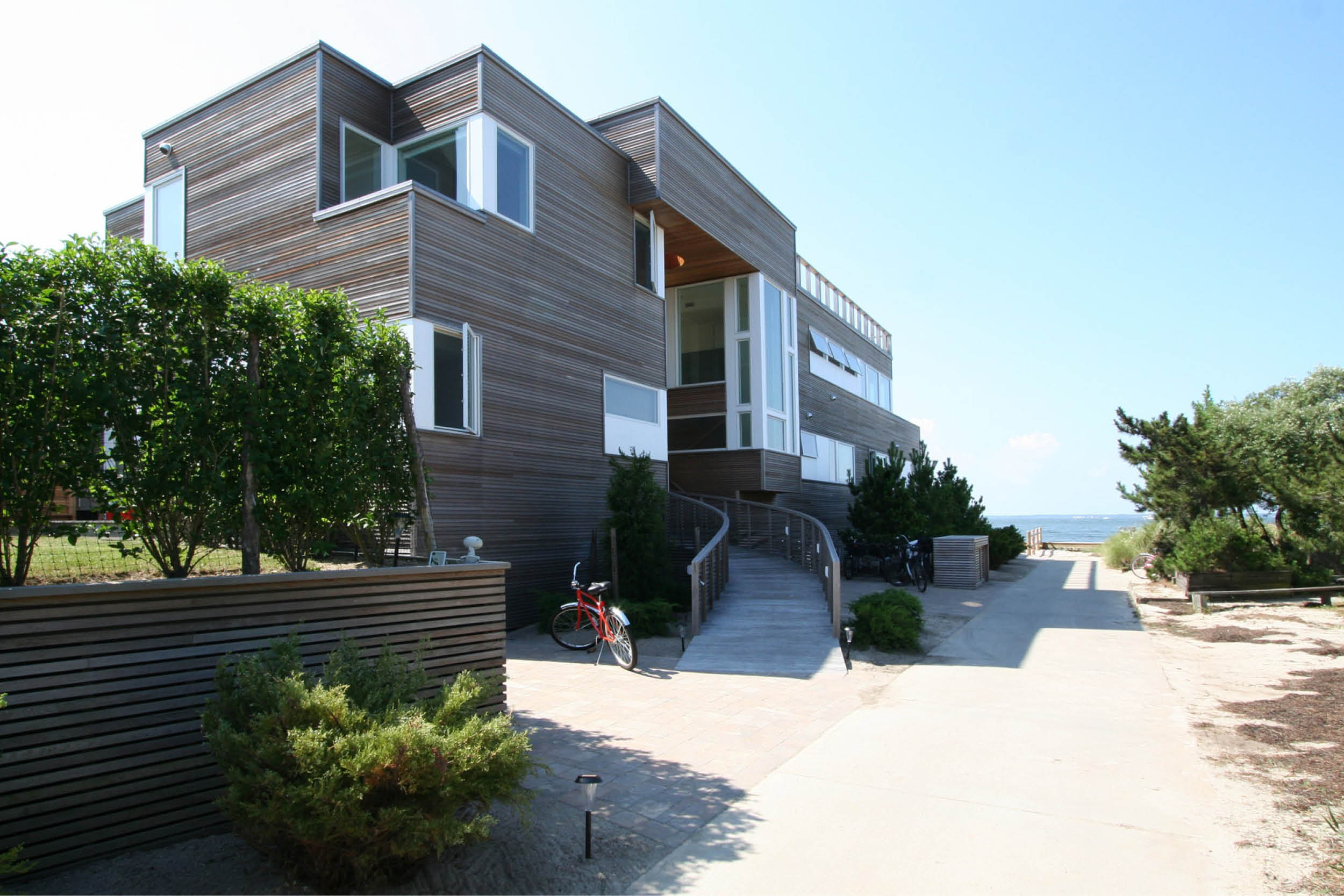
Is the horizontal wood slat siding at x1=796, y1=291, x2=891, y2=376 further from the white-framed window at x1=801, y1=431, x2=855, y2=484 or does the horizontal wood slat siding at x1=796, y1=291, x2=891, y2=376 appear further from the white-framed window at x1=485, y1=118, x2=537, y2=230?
the white-framed window at x1=485, y1=118, x2=537, y2=230

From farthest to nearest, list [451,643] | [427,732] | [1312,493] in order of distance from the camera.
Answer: [1312,493], [451,643], [427,732]

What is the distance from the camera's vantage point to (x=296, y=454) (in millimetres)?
5113

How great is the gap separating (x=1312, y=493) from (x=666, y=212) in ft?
44.3

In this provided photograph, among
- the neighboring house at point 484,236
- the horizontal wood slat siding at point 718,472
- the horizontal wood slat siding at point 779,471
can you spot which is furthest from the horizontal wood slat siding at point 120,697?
the horizontal wood slat siding at point 779,471

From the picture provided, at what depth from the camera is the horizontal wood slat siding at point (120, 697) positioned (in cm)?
349

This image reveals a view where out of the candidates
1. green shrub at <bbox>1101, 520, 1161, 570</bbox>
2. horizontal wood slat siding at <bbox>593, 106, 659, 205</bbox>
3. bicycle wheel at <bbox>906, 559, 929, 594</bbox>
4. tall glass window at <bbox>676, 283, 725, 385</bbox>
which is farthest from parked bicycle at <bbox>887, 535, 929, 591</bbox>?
green shrub at <bbox>1101, 520, 1161, 570</bbox>

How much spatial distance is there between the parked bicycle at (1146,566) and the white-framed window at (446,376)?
59.7 feet

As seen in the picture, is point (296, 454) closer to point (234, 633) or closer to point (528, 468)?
point (234, 633)

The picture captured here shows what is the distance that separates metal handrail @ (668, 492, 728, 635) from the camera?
427 inches

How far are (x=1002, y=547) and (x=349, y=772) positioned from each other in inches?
992

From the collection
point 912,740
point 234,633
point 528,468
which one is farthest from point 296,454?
point 528,468

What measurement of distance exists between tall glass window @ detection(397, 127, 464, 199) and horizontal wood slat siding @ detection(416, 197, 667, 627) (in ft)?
4.61

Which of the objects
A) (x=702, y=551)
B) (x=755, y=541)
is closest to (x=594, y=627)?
(x=702, y=551)

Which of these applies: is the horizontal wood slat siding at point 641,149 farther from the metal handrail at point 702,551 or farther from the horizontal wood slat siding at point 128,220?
the horizontal wood slat siding at point 128,220
